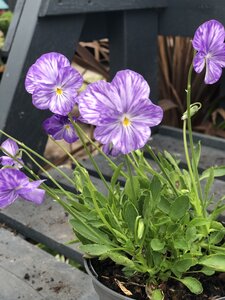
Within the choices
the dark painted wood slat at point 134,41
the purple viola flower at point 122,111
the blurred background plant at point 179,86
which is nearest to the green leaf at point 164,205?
the purple viola flower at point 122,111

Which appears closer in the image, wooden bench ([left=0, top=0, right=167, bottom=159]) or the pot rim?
the pot rim

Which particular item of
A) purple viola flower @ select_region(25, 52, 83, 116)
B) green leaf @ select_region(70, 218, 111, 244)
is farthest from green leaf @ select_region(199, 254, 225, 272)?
purple viola flower @ select_region(25, 52, 83, 116)

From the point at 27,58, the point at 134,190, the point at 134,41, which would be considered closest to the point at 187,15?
the point at 134,41

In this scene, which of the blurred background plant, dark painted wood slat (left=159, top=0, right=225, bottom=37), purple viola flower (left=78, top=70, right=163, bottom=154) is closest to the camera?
purple viola flower (left=78, top=70, right=163, bottom=154)

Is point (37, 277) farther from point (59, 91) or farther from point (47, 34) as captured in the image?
point (47, 34)

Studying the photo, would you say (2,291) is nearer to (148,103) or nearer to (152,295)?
(152,295)

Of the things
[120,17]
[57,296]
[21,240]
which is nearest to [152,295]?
[57,296]

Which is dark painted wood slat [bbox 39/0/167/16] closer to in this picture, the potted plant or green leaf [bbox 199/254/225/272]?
the potted plant
